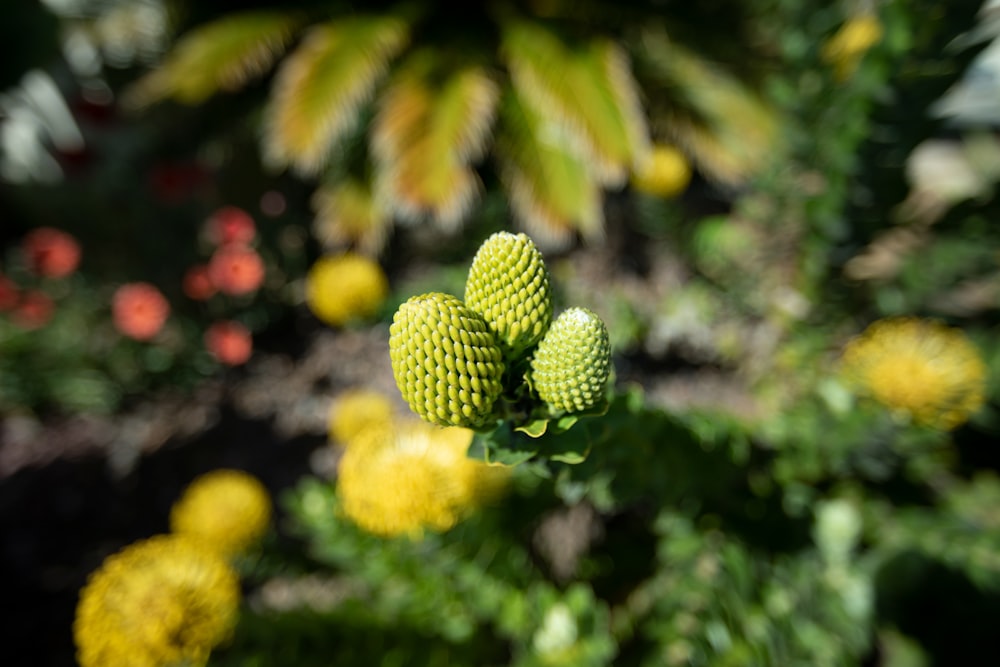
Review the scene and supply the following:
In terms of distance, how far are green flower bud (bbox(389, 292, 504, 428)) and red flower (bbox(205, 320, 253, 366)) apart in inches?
111

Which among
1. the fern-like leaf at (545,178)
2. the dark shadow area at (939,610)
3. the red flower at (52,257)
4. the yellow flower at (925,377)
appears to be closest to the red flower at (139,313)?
the red flower at (52,257)

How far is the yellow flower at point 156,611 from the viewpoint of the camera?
3.88 feet

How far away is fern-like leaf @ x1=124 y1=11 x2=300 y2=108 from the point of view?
11.0 feet

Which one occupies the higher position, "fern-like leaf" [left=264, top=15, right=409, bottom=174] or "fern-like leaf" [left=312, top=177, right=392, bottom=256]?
"fern-like leaf" [left=264, top=15, right=409, bottom=174]

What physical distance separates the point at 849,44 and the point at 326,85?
2.49 m

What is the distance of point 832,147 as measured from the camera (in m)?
1.88

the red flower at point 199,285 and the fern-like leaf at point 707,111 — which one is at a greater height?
the fern-like leaf at point 707,111

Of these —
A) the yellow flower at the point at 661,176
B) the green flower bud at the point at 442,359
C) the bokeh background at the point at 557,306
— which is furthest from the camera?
the yellow flower at the point at 661,176

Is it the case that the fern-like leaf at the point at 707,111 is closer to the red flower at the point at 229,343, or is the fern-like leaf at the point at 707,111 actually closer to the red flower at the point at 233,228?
the red flower at the point at 233,228

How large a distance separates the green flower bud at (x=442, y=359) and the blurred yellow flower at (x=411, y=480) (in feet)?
1.64

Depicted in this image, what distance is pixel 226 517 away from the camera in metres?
1.59

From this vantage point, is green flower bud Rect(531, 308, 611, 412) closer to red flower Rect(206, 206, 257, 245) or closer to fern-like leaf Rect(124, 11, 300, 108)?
red flower Rect(206, 206, 257, 245)

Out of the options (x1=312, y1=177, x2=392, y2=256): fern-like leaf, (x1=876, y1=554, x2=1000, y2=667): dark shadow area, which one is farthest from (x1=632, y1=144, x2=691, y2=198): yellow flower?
(x1=876, y1=554, x2=1000, y2=667): dark shadow area

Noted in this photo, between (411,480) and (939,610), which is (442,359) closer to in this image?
(411,480)
